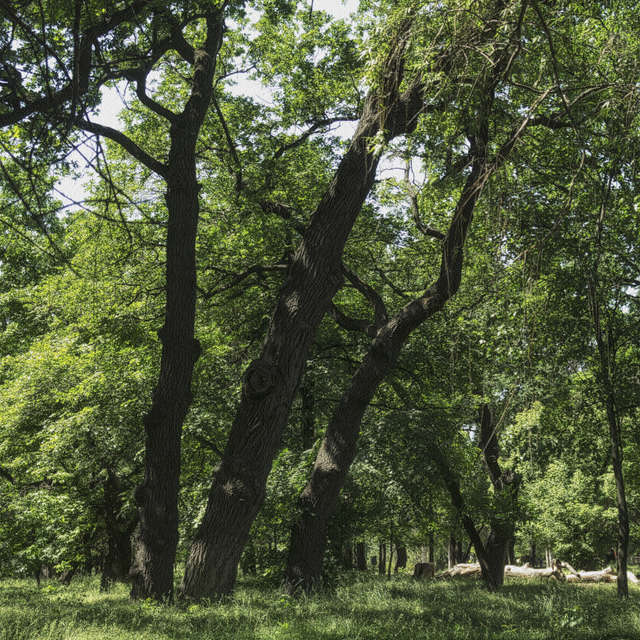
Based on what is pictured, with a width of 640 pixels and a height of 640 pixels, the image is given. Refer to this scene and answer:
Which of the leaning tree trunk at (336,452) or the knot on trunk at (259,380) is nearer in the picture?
the knot on trunk at (259,380)

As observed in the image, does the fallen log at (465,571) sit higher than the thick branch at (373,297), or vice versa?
the thick branch at (373,297)

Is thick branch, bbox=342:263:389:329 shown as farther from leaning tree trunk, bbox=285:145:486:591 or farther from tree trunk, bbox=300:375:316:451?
Answer: tree trunk, bbox=300:375:316:451

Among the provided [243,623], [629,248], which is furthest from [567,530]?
[243,623]

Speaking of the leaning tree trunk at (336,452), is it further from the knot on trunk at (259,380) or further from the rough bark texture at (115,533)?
the rough bark texture at (115,533)

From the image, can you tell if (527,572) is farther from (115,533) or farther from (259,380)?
(259,380)

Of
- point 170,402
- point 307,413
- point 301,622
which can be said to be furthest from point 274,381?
point 307,413

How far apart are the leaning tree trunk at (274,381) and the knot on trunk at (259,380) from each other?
1cm

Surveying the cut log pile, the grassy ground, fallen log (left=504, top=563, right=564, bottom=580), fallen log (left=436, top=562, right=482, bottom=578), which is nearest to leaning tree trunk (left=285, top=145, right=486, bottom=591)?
the grassy ground

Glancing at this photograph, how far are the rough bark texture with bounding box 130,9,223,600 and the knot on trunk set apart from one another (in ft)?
5.78

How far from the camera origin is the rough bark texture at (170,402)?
7219mm

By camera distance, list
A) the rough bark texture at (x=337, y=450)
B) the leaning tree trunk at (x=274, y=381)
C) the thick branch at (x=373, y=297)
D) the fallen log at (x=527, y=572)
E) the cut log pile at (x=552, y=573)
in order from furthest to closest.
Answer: the fallen log at (x=527, y=572) < the cut log pile at (x=552, y=573) < the thick branch at (x=373, y=297) < the rough bark texture at (x=337, y=450) < the leaning tree trunk at (x=274, y=381)

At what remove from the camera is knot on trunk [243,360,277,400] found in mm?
5930

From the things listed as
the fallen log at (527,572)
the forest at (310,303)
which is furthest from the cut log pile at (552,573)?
the forest at (310,303)

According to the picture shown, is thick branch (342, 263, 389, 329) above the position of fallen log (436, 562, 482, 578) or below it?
above
